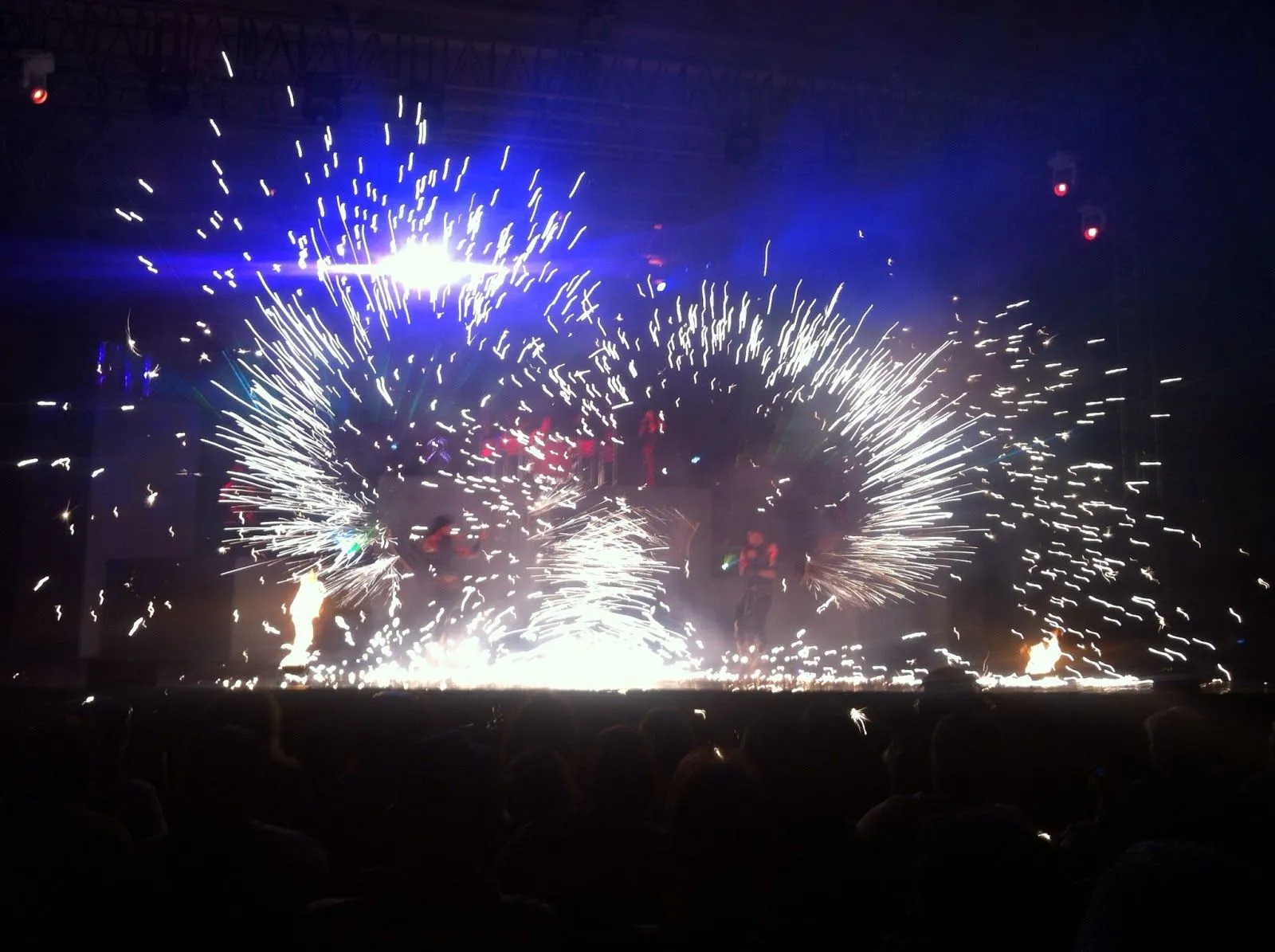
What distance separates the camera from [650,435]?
34.0 feet

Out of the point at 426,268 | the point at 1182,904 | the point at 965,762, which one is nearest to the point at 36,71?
the point at 426,268

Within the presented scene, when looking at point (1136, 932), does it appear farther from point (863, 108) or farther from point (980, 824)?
point (863, 108)

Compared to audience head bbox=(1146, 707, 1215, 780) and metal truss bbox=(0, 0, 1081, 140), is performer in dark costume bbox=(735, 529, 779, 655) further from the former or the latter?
audience head bbox=(1146, 707, 1215, 780)

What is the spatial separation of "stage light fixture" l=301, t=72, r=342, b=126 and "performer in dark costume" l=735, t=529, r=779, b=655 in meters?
5.31

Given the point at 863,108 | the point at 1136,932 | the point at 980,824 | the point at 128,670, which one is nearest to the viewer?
the point at 1136,932

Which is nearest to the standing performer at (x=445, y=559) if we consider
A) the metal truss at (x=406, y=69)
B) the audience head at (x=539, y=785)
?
the metal truss at (x=406, y=69)

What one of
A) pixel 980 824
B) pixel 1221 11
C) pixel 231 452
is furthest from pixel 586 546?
pixel 980 824

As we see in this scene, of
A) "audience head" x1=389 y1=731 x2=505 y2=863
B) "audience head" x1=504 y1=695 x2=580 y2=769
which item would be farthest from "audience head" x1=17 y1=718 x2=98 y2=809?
"audience head" x1=504 y1=695 x2=580 y2=769

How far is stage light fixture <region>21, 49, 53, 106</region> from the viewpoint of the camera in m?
6.05

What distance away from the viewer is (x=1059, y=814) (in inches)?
137

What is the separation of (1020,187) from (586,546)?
4.98 meters

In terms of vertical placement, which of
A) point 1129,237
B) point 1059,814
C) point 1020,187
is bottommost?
point 1059,814

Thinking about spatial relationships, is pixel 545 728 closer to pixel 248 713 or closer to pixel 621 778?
pixel 248 713

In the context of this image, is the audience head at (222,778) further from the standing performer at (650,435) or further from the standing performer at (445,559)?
the standing performer at (650,435)
